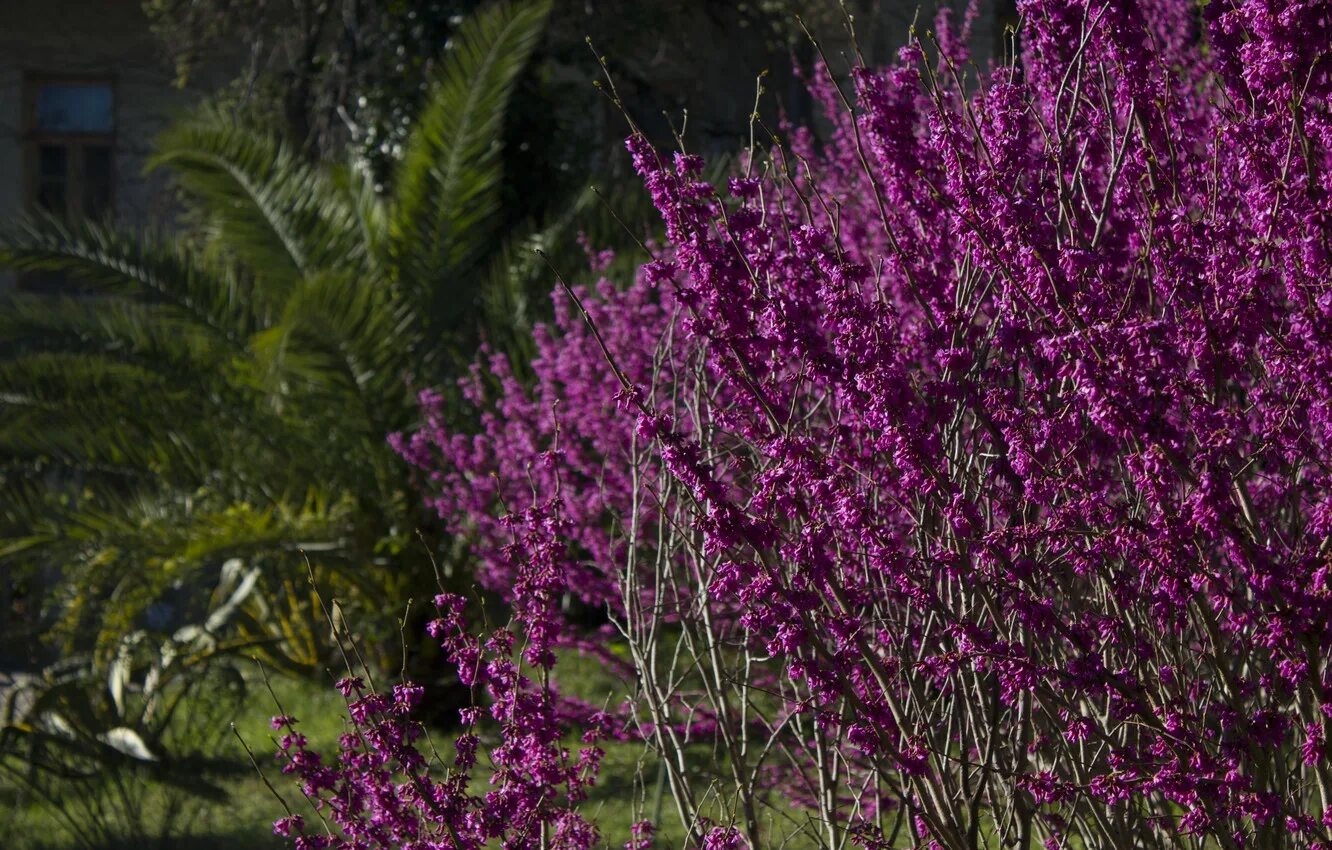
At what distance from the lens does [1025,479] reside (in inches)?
98.7

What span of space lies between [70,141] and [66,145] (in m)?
0.04

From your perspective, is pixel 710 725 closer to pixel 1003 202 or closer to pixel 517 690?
pixel 517 690

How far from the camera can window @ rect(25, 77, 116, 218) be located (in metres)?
12.1

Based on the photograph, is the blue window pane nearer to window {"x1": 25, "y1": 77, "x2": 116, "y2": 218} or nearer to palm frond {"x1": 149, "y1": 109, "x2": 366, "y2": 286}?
window {"x1": 25, "y1": 77, "x2": 116, "y2": 218}

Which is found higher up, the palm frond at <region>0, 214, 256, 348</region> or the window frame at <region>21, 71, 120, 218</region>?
the window frame at <region>21, 71, 120, 218</region>

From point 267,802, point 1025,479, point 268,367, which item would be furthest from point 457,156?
point 1025,479

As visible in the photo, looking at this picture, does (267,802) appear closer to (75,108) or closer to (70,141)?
(70,141)

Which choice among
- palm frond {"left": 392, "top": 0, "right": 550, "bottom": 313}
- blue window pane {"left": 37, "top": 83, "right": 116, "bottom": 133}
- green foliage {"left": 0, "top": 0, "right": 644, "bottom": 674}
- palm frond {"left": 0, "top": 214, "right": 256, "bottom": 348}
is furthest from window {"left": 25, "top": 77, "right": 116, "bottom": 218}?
palm frond {"left": 392, "top": 0, "right": 550, "bottom": 313}

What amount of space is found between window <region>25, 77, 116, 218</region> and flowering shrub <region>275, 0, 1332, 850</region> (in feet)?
33.1

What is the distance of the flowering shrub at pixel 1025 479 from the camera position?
2379 mm

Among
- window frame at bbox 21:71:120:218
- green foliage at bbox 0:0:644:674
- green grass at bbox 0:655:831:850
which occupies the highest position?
window frame at bbox 21:71:120:218

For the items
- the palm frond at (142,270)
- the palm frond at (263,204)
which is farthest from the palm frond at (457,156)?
the palm frond at (142,270)

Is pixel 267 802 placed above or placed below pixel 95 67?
below

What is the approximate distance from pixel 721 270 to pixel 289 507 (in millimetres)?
5398
